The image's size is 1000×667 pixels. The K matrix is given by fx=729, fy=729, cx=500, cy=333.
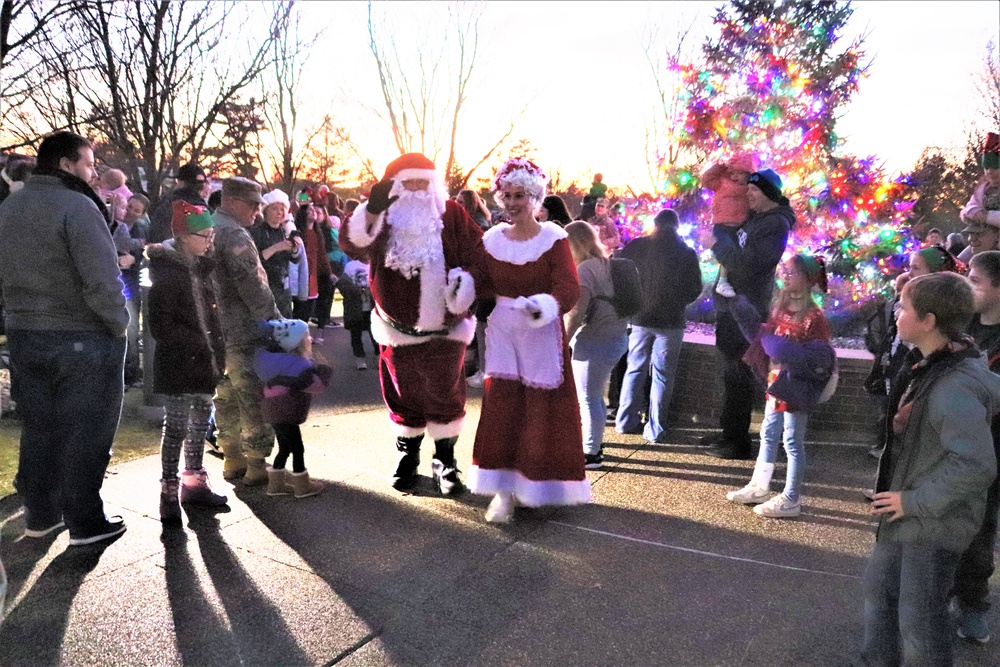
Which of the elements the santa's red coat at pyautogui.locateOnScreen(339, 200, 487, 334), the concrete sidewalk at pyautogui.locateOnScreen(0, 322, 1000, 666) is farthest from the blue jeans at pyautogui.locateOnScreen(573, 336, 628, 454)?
the santa's red coat at pyautogui.locateOnScreen(339, 200, 487, 334)

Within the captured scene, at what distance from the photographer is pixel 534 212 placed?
14.3 ft

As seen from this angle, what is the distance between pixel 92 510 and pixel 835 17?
1073 cm

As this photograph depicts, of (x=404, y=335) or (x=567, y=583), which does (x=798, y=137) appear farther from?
(x=567, y=583)

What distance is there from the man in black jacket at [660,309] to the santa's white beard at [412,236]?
2061mm

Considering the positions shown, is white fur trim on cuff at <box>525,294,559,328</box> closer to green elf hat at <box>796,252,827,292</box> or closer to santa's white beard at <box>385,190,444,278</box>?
santa's white beard at <box>385,190,444,278</box>

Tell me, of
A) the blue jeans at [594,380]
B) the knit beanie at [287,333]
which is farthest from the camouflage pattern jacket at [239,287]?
the blue jeans at [594,380]

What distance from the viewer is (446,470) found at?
478 cm

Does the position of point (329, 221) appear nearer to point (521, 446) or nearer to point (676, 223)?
point (676, 223)

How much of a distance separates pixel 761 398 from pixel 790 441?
2499 millimetres

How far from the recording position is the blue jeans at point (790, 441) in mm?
4383

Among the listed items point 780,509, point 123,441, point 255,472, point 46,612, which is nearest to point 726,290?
point 780,509

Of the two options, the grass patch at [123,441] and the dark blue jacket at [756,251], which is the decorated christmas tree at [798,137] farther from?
the grass patch at [123,441]

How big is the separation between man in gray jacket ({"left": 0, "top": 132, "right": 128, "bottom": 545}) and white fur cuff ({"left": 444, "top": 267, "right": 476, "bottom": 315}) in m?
1.78

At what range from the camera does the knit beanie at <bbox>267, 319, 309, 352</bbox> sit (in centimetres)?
430
